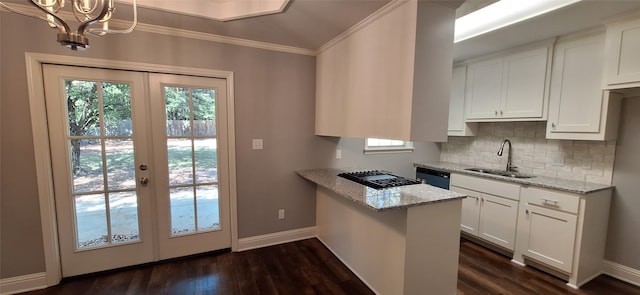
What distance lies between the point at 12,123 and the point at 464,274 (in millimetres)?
4191

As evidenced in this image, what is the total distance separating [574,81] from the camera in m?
2.46

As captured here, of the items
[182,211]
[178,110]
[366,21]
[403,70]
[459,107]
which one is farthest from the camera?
[459,107]

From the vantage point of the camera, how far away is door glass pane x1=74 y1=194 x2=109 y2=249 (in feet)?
7.63

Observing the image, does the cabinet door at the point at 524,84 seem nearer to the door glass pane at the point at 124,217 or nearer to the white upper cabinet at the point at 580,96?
the white upper cabinet at the point at 580,96

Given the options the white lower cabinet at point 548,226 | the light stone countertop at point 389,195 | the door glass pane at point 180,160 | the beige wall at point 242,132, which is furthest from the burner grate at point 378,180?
the door glass pane at point 180,160

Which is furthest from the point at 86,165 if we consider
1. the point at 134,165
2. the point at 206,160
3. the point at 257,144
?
the point at 257,144

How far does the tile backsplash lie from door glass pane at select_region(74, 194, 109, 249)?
177 inches

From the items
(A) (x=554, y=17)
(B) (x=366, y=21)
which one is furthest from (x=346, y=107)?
(A) (x=554, y=17)

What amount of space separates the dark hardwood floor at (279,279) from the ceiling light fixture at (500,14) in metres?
2.32

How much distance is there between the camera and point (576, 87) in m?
2.44

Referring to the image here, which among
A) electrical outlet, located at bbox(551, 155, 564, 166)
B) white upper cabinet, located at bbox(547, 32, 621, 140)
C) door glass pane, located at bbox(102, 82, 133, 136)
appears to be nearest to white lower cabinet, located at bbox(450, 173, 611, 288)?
electrical outlet, located at bbox(551, 155, 564, 166)

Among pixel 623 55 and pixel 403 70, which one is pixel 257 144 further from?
pixel 623 55

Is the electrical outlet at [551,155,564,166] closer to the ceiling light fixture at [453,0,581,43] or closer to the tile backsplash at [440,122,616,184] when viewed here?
the tile backsplash at [440,122,616,184]

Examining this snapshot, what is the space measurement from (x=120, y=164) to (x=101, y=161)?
15 centimetres
